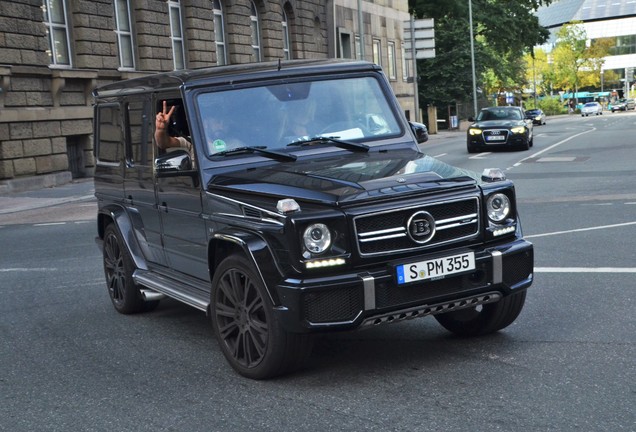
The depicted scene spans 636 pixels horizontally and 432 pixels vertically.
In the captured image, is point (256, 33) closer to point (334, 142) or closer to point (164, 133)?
point (164, 133)

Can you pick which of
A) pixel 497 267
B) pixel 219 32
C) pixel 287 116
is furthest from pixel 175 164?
pixel 219 32

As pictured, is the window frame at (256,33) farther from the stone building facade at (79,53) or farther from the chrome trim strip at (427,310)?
the chrome trim strip at (427,310)

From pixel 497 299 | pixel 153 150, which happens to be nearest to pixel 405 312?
pixel 497 299

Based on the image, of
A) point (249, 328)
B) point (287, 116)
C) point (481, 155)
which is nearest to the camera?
point (249, 328)

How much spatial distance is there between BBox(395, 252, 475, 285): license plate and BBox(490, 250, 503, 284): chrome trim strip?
143mm

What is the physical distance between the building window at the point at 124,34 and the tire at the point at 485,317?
2453cm

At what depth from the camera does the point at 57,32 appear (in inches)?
1033

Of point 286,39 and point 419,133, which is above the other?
point 286,39

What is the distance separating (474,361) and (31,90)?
69.7 feet

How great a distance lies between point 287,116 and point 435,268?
1.67 metres

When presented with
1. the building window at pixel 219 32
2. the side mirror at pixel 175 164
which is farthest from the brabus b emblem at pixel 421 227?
the building window at pixel 219 32

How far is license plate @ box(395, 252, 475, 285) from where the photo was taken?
501 centimetres

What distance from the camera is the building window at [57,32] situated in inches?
1022

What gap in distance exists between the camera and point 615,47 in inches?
5733
